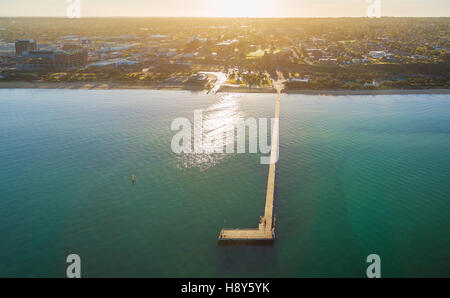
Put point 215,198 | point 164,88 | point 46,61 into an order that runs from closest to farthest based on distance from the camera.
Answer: point 215,198, point 164,88, point 46,61

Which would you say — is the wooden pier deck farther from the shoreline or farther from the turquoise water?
the shoreline

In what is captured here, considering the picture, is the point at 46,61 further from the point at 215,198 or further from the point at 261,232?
the point at 261,232

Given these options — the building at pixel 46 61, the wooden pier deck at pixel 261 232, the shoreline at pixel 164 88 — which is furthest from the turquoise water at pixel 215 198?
the building at pixel 46 61

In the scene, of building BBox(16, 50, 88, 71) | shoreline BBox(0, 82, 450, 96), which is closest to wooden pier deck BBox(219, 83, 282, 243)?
shoreline BBox(0, 82, 450, 96)

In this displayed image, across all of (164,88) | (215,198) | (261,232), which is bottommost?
(261,232)

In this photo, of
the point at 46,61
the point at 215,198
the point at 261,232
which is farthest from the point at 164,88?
the point at 261,232

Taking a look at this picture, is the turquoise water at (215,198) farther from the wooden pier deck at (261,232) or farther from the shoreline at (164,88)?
the shoreline at (164,88)
